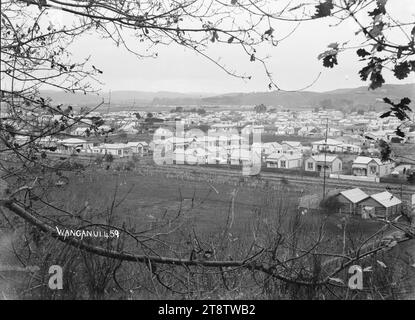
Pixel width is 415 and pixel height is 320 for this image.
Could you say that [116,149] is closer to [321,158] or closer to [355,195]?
[321,158]

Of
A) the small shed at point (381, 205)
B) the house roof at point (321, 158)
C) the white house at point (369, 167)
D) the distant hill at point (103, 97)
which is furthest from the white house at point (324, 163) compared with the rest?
the distant hill at point (103, 97)

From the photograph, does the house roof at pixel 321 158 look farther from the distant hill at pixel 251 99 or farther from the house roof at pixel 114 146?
the house roof at pixel 114 146

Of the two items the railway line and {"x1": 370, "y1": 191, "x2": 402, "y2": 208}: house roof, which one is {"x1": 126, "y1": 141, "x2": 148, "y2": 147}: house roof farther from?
{"x1": 370, "y1": 191, "x2": 402, "y2": 208}: house roof

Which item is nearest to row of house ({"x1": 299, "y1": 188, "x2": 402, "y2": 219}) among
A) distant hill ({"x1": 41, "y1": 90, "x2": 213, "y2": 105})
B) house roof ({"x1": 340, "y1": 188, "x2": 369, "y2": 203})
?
house roof ({"x1": 340, "y1": 188, "x2": 369, "y2": 203})

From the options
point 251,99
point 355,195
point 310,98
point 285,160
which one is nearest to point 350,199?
point 355,195

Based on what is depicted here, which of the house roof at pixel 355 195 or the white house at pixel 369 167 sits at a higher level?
the white house at pixel 369 167
